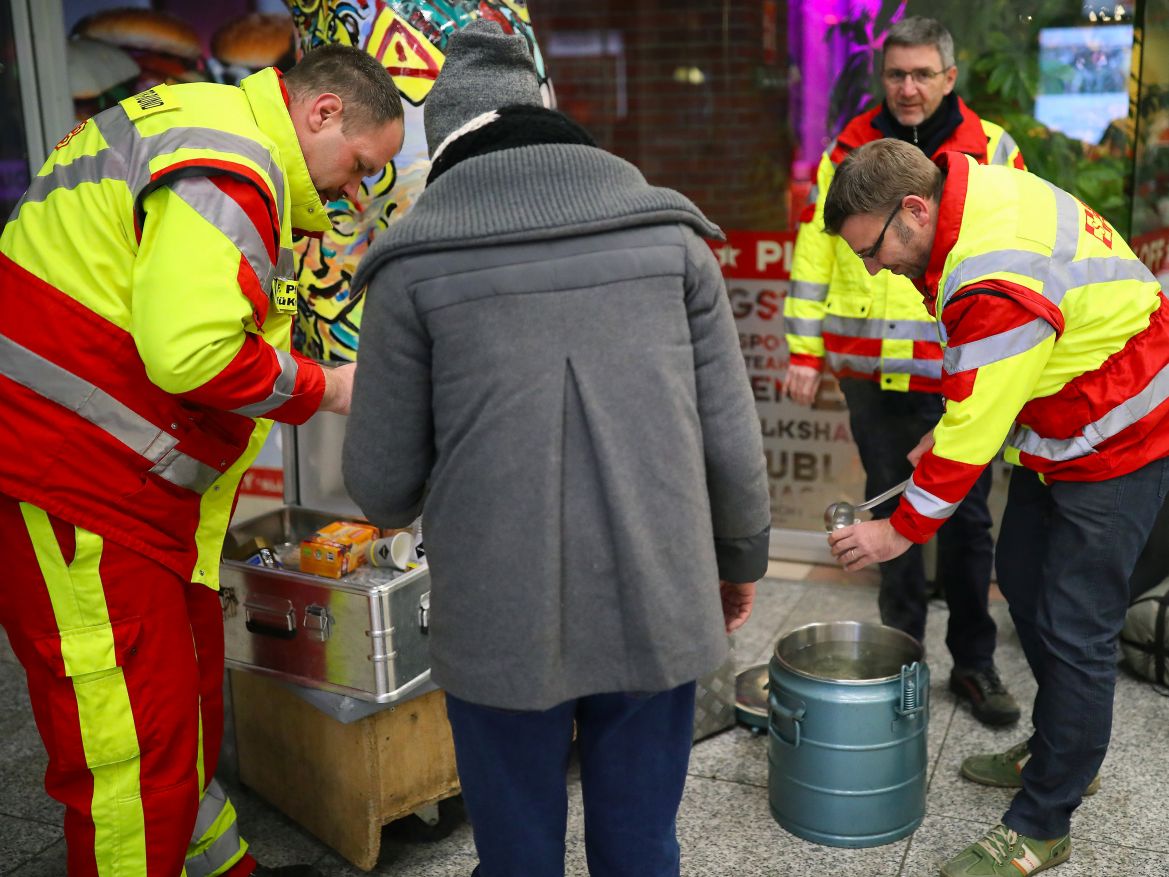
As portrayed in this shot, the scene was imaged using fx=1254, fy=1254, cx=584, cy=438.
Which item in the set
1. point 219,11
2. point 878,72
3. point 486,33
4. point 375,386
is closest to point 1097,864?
point 375,386

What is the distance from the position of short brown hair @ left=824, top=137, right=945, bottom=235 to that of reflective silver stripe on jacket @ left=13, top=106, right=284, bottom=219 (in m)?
1.10

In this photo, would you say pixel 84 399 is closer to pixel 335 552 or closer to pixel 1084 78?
pixel 335 552

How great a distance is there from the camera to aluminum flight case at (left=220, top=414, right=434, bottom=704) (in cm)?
274

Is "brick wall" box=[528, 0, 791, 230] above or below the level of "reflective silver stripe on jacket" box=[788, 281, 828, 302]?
above

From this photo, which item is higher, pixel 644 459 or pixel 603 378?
pixel 603 378

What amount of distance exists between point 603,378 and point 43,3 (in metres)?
3.96

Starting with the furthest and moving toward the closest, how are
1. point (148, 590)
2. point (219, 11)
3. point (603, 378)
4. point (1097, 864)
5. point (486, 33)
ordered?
1. point (219, 11)
2. point (1097, 864)
3. point (148, 590)
4. point (486, 33)
5. point (603, 378)

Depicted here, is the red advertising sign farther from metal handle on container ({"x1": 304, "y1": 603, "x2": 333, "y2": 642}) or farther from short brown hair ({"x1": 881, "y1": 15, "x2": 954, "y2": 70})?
metal handle on container ({"x1": 304, "y1": 603, "x2": 333, "y2": 642})

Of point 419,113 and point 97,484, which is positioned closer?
point 97,484

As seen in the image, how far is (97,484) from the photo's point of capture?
7.47ft

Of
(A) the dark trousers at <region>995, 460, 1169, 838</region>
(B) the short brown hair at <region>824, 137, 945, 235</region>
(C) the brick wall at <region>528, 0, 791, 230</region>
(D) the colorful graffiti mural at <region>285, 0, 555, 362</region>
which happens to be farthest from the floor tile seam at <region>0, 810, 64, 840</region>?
(C) the brick wall at <region>528, 0, 791, 230</region>

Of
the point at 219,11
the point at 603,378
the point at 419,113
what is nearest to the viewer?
the point at 603,378

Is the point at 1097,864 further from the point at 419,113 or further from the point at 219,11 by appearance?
the point at 219,11

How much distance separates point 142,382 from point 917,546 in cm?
229
